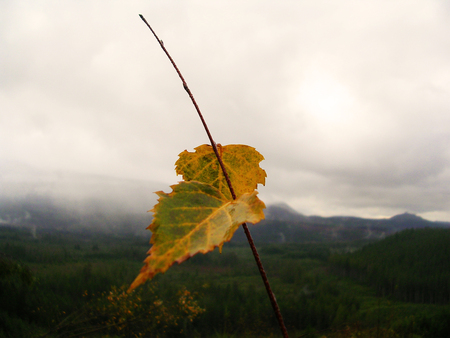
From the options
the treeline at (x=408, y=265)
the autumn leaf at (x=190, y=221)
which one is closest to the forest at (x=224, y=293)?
the treeline at (x=408, y=265)

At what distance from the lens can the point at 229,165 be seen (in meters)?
0.76

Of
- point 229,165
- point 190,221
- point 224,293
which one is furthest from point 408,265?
point 190,221

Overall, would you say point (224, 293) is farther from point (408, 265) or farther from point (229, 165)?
point (408, 265)

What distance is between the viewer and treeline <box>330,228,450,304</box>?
41.3 m

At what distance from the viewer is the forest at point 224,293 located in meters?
12.1

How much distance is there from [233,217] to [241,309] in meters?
30.9

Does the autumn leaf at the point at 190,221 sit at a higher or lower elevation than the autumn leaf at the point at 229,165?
lower

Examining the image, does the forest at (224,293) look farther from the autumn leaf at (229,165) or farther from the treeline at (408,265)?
the autumn leaf at (229,165)

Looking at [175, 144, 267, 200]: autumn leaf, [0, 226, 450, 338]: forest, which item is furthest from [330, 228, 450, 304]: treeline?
[175, 144, 267, 200]: autumn leaf

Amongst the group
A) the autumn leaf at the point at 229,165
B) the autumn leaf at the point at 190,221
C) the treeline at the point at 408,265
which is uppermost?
the autumn leaf at the point at 229,165

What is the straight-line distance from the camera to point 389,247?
58.5 metres

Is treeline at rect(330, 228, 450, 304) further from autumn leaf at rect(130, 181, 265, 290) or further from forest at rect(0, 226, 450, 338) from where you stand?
autumn leaf at rect(130, 181, 265, 290)

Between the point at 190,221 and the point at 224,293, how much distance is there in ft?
119

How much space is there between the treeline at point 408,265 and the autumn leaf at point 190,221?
51.1 meters
